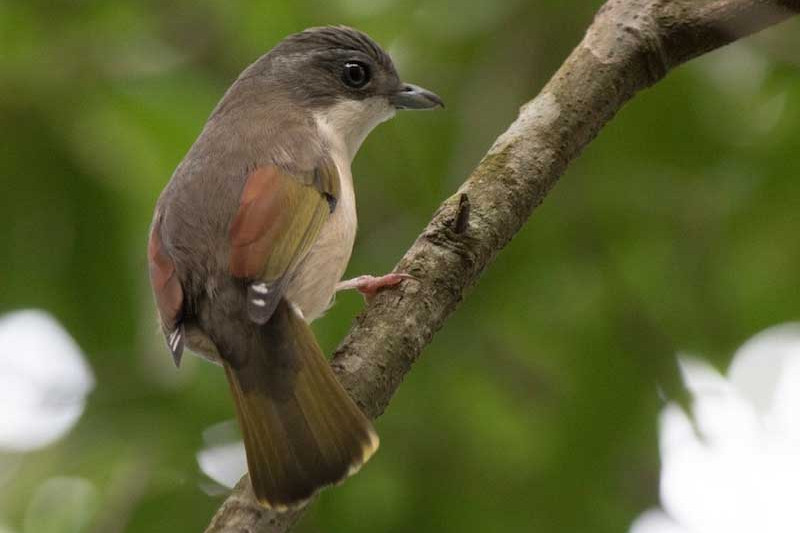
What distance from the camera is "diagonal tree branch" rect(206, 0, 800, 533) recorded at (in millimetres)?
3250

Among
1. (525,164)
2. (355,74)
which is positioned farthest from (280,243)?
(355,74)

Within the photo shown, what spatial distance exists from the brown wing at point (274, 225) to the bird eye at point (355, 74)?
2.86 ft

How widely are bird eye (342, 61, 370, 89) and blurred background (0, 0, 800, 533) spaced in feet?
0.54

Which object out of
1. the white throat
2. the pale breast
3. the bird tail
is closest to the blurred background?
the white throat

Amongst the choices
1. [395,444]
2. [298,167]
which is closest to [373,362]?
[298,167]

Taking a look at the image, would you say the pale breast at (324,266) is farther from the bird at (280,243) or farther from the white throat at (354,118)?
the white throat at (354,118)

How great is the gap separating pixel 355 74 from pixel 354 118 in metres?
0.23

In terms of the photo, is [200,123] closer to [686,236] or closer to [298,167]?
[298,167]

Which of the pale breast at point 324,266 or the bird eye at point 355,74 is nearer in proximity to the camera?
the pale breast at point 324,266

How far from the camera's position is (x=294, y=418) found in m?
3.35

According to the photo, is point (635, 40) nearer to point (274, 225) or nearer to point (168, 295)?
point (274, 225)

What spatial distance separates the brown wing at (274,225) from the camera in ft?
11.8

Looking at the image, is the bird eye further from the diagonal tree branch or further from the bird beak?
the diagonal tree branch

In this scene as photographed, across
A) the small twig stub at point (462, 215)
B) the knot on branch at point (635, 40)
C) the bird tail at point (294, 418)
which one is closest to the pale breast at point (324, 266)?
the bird tail at point (294, 418)
